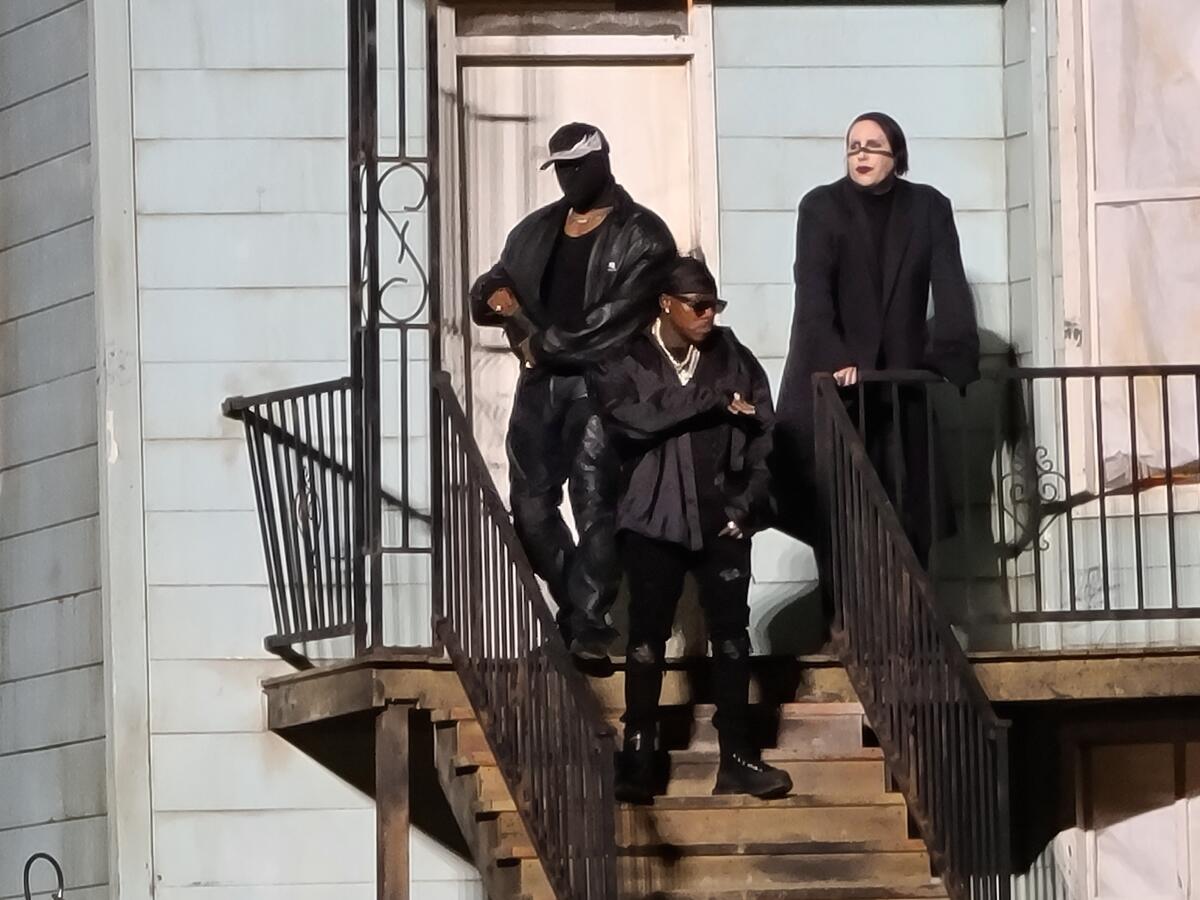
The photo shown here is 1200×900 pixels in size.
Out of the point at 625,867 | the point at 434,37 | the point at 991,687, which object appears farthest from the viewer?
the point at 434,37

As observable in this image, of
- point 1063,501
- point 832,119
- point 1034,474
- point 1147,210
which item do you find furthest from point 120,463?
point 1147,210

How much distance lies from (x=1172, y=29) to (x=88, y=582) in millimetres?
4781

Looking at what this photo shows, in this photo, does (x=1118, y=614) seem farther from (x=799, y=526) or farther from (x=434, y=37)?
(x=434, y=37)

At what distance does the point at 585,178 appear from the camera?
12.2m

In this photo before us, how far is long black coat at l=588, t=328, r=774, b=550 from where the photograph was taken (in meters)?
11.5

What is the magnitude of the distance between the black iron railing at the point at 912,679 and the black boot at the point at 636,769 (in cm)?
77

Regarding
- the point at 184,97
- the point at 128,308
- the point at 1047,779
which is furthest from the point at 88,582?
the point at 1047,779

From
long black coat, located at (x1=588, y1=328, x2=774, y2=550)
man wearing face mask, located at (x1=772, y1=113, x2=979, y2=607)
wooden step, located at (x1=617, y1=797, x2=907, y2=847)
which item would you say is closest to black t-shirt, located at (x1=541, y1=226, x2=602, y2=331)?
long black coat, located at (x1=588, y1=328, x2=774, y2=550)

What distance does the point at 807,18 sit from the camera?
45.5 ft

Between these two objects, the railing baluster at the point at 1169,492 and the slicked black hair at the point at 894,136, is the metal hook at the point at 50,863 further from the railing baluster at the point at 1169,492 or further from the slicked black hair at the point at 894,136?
the railing baluster at the point at 1169,492

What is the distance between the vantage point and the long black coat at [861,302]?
1229cm

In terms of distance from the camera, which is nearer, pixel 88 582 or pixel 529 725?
pixel 529 725

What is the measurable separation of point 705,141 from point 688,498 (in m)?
2.61

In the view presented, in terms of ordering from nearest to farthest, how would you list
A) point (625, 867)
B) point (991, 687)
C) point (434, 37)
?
point (625, 867) < point (991, 687) < point (434, 37)
